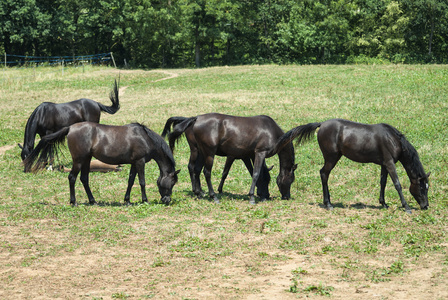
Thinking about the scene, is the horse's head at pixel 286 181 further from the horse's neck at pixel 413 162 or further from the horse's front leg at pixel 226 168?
the horse's neck at pixel 413 162

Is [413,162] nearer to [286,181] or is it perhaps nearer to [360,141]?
[360,141]

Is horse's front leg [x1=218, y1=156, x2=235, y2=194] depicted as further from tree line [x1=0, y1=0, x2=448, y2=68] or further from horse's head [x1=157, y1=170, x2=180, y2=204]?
tree line [x1=0, y1=0, x2=448, y2=68]

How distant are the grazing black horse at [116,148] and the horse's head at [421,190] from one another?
19.7 ft

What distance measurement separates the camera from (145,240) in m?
11.5

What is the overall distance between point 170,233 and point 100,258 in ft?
6.09

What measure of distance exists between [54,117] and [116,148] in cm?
696

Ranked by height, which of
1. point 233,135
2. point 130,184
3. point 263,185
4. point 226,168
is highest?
point 233,135

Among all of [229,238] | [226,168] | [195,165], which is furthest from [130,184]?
[229,238]

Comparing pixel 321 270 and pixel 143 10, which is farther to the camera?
pixel 143 10

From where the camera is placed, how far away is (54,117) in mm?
20047

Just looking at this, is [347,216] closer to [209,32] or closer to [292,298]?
[292,298]

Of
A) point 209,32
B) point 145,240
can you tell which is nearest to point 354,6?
point 209,32

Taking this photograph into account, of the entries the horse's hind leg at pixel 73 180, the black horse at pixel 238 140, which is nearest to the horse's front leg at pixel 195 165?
the black horse at pixel 238 140

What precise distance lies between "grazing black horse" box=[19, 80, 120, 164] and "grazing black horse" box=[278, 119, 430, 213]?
8743 millimetres
